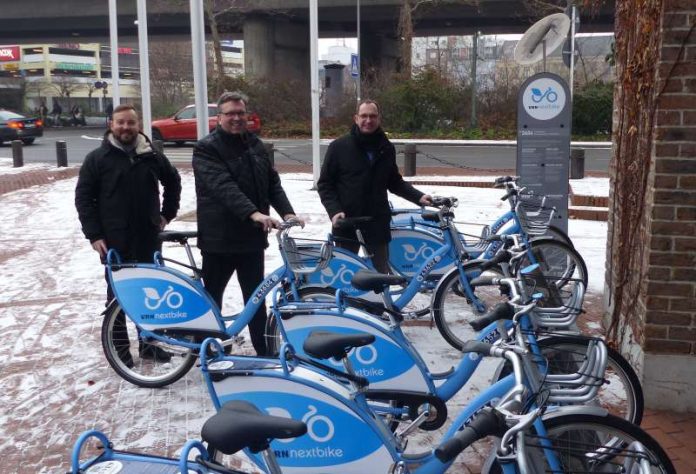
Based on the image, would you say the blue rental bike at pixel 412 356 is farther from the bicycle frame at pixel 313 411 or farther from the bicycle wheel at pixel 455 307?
the bicycle wheel at pixel 455 307

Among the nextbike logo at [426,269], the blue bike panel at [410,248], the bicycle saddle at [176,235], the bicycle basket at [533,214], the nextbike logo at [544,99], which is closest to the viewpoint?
the bicycle saddle at [176,235]

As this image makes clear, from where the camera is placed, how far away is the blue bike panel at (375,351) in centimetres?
406

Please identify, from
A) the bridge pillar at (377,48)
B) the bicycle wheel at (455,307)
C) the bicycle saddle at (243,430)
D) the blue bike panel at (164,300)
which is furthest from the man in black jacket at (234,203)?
the bridge pillar at (377,48)

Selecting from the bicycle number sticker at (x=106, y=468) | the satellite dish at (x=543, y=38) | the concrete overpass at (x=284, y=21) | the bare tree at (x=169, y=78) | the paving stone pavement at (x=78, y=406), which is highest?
the concrete overpass at (x=284, y=21)

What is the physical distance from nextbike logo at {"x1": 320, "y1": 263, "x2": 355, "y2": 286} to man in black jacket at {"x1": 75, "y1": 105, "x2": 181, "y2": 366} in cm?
130

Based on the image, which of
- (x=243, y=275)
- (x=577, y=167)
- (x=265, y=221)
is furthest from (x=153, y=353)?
(x=577, y=167)

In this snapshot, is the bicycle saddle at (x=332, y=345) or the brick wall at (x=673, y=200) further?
the brick wall at (x=673, y=200)

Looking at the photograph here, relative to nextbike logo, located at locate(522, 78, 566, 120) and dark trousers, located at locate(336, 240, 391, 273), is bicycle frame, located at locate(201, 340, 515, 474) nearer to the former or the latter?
dark trousers, located at locate(336, 240, 391, 273)

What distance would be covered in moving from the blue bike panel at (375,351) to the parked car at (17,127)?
29.1m

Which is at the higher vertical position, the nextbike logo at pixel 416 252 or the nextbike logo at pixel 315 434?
the nextbike logo at pixel 416 252

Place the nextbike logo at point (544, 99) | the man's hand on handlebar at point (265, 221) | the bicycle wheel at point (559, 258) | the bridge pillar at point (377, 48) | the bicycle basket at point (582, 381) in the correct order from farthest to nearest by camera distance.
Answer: the bridge pillar at point (377, 48), the nextbike logo at point (544, 99), the bicycle wheel at point (559, 258), the man's hand on handlebar at point (265, 221), the bicycle basket at point (582, 381)

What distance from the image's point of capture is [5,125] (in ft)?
97.6

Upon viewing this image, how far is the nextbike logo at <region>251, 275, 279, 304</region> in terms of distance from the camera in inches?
200

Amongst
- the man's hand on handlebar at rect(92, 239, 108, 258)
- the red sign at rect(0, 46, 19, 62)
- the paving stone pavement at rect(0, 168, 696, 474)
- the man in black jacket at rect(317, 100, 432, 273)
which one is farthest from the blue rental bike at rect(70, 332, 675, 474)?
the red sign at rect(0, 46, 19, 62)
